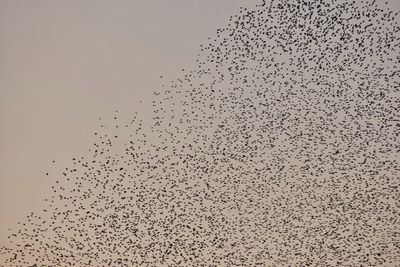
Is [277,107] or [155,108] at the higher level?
[155,108]

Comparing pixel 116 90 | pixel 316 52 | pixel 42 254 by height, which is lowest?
pixel 42 254

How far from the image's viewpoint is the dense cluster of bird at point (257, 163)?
407 centimetres

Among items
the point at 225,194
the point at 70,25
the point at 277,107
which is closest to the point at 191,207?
the point at 225,194

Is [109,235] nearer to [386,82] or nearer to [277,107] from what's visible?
[277,107]

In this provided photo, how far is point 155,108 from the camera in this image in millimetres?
4137

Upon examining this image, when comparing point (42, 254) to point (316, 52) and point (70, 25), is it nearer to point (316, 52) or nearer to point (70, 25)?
point (70, 25)

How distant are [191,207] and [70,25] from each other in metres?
1.85

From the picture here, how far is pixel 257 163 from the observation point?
432 centimetres

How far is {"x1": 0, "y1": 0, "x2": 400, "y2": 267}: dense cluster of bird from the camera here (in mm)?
4070

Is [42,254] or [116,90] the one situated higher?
[116,90]

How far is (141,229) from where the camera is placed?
14.6ft

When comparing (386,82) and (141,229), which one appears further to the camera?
(141,229)

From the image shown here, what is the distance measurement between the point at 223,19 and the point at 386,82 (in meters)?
1.45

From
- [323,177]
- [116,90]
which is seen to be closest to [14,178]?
[116,90]
